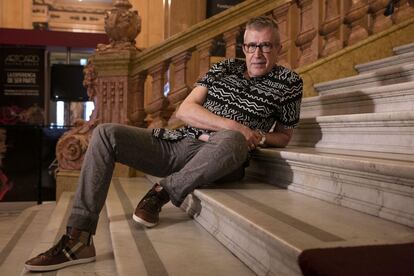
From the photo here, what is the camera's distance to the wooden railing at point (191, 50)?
138 inches

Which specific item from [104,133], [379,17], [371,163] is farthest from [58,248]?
[379,17]

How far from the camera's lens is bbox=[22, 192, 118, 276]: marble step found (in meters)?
1.65

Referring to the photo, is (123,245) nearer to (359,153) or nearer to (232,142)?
(232,142)

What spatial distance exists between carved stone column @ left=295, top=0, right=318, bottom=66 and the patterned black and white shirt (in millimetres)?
1422

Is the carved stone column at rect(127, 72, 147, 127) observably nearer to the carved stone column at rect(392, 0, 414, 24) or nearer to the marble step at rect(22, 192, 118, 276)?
the marble step at rect(22, 192, 118, 276)

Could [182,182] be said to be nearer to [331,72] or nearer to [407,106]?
[407,106]

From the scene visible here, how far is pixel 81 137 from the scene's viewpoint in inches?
139

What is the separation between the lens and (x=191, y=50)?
3494mm

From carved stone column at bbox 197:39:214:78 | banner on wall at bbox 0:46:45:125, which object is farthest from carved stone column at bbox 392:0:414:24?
banner on wall at bbox 0:46:45:125

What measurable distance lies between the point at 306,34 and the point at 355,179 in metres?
2.26

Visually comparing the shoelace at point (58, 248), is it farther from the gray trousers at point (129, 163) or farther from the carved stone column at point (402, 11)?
the carved stone column at point (402, 11)

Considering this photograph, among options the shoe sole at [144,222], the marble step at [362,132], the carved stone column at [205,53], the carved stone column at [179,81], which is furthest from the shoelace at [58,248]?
the carved stone column at [205,53]

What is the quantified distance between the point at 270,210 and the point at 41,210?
2.38 m

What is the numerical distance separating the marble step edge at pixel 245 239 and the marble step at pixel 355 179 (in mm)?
380
